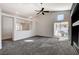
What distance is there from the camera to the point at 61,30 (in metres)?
8.02

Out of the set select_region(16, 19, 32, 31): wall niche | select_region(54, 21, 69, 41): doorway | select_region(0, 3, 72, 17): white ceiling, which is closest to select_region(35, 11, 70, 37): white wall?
select_region(54, 21, 69, 41): doorway

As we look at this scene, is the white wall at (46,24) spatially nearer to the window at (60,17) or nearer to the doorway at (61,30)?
the window at (60,17)

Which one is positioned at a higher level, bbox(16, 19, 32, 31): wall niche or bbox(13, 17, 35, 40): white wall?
bbox(16, 19, 32, 31): wall niche

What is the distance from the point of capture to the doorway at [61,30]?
768 cm

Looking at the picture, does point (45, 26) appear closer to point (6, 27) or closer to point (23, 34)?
point (23, 34)

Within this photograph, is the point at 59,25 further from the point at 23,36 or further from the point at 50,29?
the point at 23,36

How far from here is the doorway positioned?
25.2 ft

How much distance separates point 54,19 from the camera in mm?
A: 8555

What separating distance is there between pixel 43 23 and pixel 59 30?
1.93m

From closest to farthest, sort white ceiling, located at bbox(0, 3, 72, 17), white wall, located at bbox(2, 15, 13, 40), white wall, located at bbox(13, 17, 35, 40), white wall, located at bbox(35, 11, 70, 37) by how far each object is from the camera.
Answer: 1. white ceiling, located at bbox(0, 3, 72, 17)
2. white wall, located at bbox(13, 17, 35, 40)
3. white wall, located at bbox(2, 15, 13, 40)
4. white wall, located at bbox(35, 11, 70, 37)

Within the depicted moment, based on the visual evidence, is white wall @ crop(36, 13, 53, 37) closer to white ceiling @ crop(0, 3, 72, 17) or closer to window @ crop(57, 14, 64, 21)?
window @ crop(57, 14, 64, 21)

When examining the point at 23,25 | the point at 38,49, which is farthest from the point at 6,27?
the point at 38,49

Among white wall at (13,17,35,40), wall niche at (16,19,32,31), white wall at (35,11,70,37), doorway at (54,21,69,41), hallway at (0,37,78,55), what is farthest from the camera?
white wall at (35,11,70,37)
